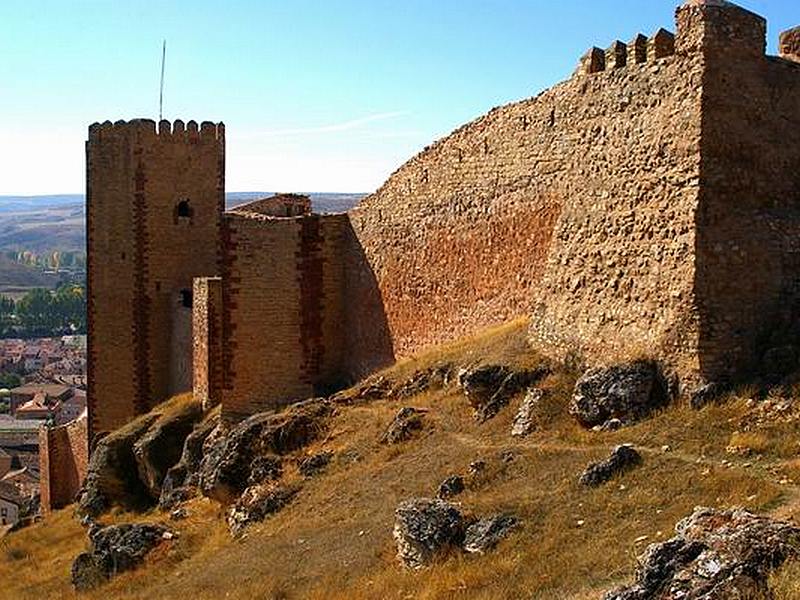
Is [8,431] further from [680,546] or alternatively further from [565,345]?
[680,546]

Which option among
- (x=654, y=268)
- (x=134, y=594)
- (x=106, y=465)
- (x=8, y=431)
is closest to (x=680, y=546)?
(x=654, y=268)

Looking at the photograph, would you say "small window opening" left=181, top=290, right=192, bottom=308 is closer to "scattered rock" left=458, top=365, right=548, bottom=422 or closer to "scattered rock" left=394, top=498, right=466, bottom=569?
"scattered rock" left=458, top=365, right=548, bottom=422

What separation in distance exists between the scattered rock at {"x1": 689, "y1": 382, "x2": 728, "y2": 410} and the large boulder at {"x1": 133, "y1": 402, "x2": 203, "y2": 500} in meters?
13.4

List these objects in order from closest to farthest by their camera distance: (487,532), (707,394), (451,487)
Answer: (487,532) < (707,394) < (451,487)

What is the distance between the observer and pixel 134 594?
47.6ft

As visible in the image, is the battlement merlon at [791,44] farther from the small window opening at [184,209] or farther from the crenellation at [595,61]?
the small window opening at [184,209]

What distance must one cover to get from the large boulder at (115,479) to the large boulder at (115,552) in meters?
5.59

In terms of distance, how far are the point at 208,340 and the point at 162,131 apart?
768 centimetres

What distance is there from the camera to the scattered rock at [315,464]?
15914 mm

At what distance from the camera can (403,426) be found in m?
15.5

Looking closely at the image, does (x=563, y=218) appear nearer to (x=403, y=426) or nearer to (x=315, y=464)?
(x=403, y=426)

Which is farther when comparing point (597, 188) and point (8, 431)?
point (8, 431)

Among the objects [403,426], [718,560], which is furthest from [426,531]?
[403,426]

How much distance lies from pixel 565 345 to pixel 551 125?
3847 mm
